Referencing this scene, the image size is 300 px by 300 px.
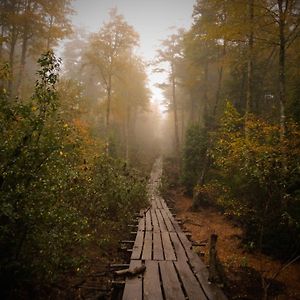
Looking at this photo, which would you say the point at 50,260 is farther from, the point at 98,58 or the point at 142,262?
the point at 98,58

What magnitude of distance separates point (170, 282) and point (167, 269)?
2.16 feet

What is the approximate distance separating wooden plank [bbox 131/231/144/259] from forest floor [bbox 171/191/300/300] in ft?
5.83

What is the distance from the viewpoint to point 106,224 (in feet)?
34.0

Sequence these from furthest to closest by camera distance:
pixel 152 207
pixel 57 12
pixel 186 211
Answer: pixel 57 12 → pixel 186 211 → pixel 152 207

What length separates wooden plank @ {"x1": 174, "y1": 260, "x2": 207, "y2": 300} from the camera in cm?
493

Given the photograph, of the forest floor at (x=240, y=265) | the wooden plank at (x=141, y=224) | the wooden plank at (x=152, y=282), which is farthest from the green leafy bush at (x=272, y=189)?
the wooden plank at (x=152, y=282)

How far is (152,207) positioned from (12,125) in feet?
31.2

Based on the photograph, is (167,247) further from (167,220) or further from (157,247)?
(167,220)

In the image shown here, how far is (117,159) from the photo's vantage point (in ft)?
48.2

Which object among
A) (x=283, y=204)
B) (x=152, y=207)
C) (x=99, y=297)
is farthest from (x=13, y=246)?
(x=152, y=207)

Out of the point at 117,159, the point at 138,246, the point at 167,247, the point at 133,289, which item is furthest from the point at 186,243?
the point at 117,159

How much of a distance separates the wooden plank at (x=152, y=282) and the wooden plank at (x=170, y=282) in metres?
0.12

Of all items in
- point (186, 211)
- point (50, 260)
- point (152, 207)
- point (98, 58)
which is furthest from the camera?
point (98, 58)

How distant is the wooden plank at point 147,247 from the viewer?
6.85m
